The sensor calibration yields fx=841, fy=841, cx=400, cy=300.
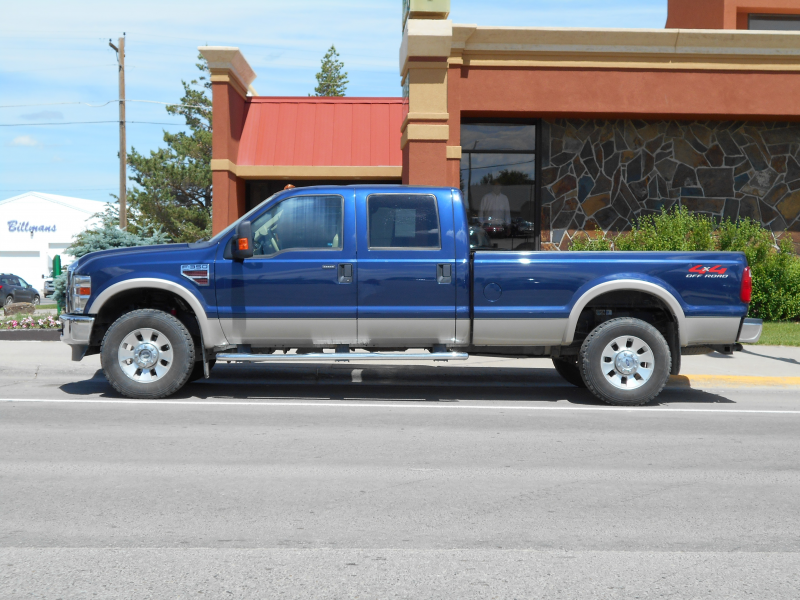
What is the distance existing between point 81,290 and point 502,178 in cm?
929

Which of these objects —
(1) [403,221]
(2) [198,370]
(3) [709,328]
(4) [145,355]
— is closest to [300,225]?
(1) [403,221]

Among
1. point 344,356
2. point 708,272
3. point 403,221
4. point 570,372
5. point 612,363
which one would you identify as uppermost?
point 403,221

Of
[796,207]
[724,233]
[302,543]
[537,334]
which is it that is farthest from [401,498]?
[796,207]

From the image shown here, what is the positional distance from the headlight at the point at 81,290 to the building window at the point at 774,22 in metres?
16.2

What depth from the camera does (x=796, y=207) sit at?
634 inches

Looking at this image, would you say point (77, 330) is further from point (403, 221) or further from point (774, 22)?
point (774, 22)

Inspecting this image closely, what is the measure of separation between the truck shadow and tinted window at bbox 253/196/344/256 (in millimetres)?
1654

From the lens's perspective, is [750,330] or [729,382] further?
[729,382]

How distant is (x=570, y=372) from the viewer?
10094 millimetres

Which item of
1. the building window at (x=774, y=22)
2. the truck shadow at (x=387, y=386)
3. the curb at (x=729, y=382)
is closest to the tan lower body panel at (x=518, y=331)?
the truck shadow at (x=387, y=386)

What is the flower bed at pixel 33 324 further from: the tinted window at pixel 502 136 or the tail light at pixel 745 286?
the tail light at pixel 745 286

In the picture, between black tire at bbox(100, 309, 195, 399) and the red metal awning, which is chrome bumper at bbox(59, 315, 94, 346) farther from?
the red metal awning

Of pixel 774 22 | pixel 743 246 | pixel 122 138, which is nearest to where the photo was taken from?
pixel 743 246

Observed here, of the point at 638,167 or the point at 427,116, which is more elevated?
the point at 427,116
